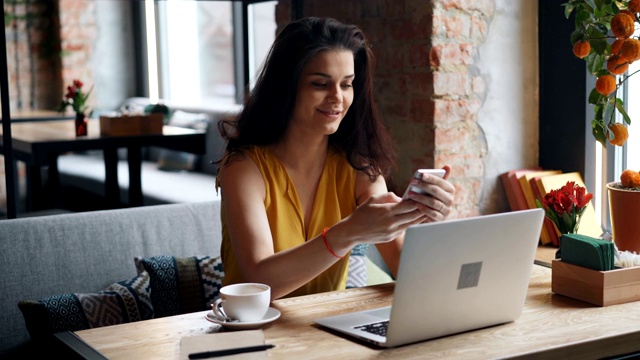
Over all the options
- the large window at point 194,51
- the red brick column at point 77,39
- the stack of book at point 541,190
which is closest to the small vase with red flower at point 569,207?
the stack of book at point 541,190

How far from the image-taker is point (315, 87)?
2059 millimetres

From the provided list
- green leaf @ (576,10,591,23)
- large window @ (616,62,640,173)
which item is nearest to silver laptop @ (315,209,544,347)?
green leaf @ (576,10,591,23)

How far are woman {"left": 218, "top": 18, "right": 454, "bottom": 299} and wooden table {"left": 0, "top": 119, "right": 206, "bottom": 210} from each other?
84.2 inches

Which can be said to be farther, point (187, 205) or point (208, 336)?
point (187, 205)

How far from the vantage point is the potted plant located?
2.05 m

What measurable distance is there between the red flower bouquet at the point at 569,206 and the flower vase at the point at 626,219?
0.59 ft

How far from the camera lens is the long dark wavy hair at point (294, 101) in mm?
2086

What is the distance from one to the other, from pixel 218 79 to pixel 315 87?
5002mm

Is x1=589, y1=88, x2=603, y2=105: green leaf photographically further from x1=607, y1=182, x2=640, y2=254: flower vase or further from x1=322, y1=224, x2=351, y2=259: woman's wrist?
x1=322, y1=224, x2=351, y2=259: woman's wrist

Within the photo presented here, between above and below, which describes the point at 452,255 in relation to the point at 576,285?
above

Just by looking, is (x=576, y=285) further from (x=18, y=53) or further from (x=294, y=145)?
(x=18, y=53)

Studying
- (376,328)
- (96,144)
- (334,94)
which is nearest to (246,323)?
(376,328)

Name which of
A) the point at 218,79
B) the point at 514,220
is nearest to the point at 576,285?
the point at 514,220

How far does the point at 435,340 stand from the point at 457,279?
0.12 m
